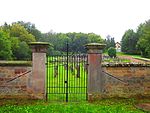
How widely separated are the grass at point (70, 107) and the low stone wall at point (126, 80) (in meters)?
0.34

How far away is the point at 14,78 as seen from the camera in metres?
11.4

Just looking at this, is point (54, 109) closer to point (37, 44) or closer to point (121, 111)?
point (121, 111)

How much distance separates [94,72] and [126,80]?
4.51ft

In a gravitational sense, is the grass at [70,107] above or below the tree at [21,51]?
below

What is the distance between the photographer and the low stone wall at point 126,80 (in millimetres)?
11742

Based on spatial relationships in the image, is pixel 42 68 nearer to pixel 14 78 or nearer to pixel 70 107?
pixel 14 78

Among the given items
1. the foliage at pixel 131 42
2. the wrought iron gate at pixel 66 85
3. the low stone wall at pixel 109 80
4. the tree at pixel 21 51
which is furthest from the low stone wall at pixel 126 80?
the foliage at pixel 131 42

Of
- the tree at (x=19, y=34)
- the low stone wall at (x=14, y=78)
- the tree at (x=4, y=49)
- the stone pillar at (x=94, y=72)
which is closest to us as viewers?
the low stone wall at (x=14, y=78)

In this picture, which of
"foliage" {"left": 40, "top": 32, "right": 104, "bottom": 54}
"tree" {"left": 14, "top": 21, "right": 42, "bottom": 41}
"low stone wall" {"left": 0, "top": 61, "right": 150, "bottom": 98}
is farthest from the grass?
"tree" {"left": 14, "top": 21, "right": 42, "bottom": 41}

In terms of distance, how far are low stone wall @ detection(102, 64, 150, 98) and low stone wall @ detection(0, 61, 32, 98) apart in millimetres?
3135

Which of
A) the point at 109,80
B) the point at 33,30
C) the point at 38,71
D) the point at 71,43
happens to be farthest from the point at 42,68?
the point at 33,30

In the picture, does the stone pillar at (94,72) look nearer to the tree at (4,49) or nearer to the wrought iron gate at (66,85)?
the wrought iron gate at (66,85)

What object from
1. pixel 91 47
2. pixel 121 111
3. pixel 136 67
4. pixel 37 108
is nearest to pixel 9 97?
pixel 37 108

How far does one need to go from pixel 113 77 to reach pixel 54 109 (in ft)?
10.6
